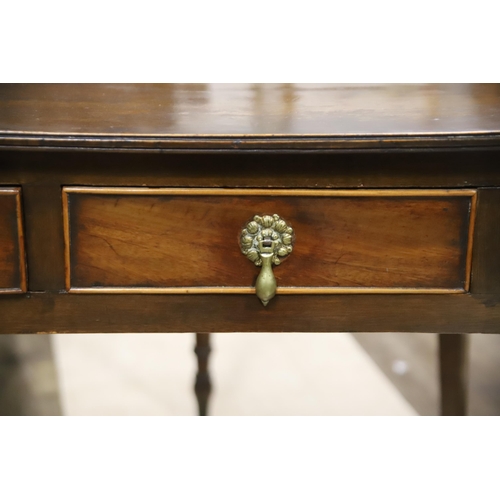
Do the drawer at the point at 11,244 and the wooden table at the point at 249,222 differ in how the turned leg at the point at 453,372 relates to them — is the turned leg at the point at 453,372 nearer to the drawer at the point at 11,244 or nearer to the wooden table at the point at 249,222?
the wooden table at the point at 249,222

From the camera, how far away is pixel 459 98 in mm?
1161

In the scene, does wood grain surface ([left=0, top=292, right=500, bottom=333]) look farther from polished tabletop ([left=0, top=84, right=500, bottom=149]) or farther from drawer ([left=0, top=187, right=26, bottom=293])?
polished tabletop ([left=0, top=84, right=500, bottom=149])

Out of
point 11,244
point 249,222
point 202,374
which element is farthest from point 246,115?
point 202,374

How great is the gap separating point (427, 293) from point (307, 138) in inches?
10.3

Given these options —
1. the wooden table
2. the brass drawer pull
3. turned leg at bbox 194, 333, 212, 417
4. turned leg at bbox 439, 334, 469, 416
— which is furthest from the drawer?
turned leg at bbox 439, 334, 469, 416

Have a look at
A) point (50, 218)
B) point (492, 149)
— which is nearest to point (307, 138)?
point (492, 149)

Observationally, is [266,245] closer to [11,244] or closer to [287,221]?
[287,221]

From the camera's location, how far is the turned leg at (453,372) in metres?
1.48

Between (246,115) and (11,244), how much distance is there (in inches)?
13.9

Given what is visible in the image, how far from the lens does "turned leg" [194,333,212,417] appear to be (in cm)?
151

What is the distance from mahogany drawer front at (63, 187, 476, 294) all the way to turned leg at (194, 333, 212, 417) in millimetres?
552

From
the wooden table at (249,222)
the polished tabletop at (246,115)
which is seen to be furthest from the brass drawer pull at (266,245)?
the polished tabletop at (246,115)

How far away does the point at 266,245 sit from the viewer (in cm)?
95

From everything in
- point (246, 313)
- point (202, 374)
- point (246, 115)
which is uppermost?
point (246, 115)
